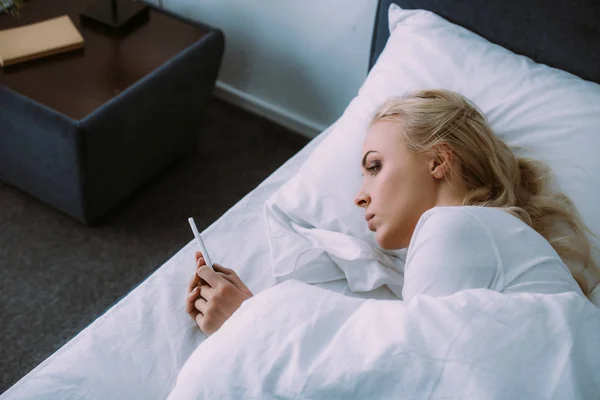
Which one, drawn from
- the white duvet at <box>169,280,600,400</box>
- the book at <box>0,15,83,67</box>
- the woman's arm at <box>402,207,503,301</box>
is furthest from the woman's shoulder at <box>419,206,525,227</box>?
the book at <box>0,15,83,67</box>

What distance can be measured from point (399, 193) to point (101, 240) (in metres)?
0.94

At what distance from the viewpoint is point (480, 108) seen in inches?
50.9

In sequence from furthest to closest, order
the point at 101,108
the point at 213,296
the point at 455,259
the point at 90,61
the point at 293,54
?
the point at 293,54 → the point at 90,61 → the point at 101,108 → the point at 213,296 → the point at 455,259

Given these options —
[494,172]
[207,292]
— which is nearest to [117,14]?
[207,292]

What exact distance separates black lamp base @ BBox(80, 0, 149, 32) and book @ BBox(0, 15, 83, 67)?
76 mm

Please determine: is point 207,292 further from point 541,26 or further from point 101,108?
point 541,26

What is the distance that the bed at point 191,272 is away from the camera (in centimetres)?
105

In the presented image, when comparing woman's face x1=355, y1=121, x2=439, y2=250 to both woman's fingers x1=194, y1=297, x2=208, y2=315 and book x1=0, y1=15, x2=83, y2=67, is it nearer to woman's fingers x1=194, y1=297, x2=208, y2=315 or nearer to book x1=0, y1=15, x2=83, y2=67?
woman's fingers x1=194, y1=297, x2=208, y2=315

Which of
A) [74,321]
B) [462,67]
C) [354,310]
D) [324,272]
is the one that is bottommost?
[74,321]

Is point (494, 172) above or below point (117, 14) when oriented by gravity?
above

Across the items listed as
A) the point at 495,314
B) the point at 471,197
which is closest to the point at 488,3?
the point at 471,197

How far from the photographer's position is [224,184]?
1988 millimetres

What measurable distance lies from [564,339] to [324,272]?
1.47 ft

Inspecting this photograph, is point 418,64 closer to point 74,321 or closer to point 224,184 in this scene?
point 224,184
